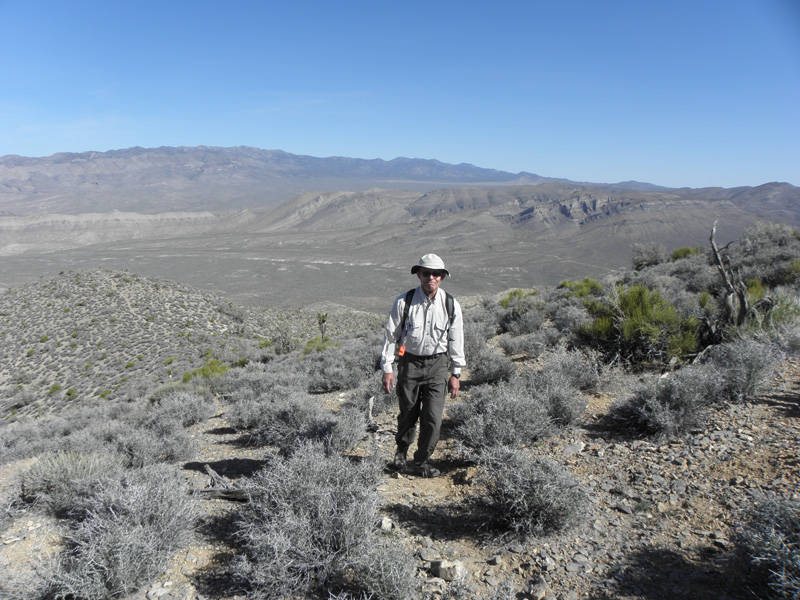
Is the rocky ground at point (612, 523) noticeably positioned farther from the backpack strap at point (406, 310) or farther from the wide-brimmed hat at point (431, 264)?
the wide-brimmed hat at point (431, 264)

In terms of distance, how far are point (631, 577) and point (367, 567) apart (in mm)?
1411

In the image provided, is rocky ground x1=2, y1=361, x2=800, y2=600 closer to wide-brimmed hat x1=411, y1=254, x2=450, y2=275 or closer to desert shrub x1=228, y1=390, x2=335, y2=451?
desert shrub x1=228, y1=390, x2=335, y2=451

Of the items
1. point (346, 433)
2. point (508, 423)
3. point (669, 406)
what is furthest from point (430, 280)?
point (669, 406)

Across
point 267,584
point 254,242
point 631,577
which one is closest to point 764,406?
point 631,577

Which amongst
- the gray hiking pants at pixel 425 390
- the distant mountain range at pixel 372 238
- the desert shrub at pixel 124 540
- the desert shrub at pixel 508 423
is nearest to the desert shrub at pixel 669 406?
the desert shrub at pixel 508 423

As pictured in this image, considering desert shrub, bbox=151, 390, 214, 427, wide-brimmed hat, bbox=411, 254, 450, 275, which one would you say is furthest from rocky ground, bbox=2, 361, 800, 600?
desert shrub, bbox=151, 390, 214, 427

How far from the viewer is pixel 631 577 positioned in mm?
2301

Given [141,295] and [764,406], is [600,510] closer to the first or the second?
[764,406]

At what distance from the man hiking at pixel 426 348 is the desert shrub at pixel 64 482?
247 centimetres

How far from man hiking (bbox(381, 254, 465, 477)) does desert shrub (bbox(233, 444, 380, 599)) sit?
2.53 feet

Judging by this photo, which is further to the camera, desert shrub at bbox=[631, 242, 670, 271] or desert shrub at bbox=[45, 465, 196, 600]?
desert shrub at bbox=[631, 242, 670, 271]

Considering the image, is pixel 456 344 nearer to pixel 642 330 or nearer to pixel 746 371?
pixel 746 371

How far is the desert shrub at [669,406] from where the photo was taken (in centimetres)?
363

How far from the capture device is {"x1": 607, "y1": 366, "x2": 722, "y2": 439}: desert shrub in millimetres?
3631
